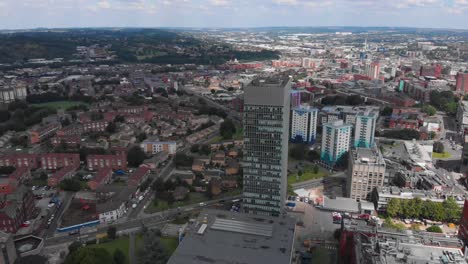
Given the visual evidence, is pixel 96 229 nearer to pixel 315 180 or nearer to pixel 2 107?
pixel 315 180

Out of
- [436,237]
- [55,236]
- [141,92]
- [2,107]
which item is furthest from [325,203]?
[2,107]

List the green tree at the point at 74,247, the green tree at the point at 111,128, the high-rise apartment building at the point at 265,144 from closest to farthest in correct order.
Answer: the green tree at the point at 74,247 < the high-rise apartment building at the point at 265,144 < the green tree at the point at 111,128

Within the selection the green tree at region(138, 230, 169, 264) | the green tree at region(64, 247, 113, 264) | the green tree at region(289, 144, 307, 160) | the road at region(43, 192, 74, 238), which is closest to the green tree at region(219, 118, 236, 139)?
the green tree at region(289, 144, 307, 160)

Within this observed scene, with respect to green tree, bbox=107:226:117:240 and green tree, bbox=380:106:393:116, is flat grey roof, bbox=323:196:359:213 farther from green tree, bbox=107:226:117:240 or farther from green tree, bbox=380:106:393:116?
green tree, bbox=380:106:393:116

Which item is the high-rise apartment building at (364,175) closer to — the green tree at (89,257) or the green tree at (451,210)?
the green tree at (451,210)

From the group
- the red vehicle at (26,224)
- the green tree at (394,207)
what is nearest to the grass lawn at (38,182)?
the red vehicle at (26,224)

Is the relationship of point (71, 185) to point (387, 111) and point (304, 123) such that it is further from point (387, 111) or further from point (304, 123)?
point (387, 111)

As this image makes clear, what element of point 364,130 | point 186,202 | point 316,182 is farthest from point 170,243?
point 364,130
